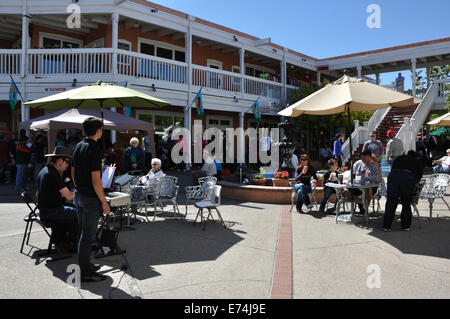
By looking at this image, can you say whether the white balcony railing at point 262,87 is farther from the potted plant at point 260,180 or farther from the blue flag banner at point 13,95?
the blue flag banner at point 13,95

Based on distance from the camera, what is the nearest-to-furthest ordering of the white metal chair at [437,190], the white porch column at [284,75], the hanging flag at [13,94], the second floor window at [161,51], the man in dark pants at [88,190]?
the man in dark pants at [88,190], the white metal chair at [437,190], the hanging flag at [13,94], the second floor window at [161,51], the white porch column at [284,75]

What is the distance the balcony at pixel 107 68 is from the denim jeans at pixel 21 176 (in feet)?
13.2

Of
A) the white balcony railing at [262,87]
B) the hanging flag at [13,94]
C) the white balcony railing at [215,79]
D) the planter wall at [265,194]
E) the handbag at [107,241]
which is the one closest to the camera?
the handbag at [107,241]

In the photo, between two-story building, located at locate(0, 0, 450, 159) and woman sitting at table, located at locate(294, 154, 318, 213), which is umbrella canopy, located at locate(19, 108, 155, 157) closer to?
two-story building, located at locate(0, 0, 450, 159)

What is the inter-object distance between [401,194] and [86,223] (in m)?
5.30

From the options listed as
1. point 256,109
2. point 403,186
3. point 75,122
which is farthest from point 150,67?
point 403,186

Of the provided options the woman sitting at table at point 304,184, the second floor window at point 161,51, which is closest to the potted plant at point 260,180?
the woman sitting at table at point 304,184

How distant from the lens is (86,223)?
3871 millimetres

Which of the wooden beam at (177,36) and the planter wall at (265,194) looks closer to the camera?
the planter wall at (265,194)

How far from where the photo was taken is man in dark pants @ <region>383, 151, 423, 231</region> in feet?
20.5

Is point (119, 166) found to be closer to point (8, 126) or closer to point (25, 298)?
point (25, 298)

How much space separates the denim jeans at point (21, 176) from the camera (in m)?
10.4

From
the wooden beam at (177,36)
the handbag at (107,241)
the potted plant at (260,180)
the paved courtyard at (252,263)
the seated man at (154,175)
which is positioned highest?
the wooden beam at (177,36)
